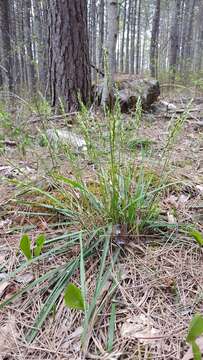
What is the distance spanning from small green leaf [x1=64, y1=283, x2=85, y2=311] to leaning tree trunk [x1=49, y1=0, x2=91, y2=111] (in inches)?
97.5

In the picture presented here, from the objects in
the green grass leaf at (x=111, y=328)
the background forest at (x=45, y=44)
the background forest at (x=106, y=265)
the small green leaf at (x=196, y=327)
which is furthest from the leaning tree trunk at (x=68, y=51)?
the small green leaf at (x=196, y=327)

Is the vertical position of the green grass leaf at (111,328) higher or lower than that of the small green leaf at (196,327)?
lower

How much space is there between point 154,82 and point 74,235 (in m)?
3.30

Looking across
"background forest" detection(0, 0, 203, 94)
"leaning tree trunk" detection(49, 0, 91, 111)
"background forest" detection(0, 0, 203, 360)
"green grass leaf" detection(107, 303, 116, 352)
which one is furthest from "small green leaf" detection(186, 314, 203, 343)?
"leaning tree trunk" detection(49, 0, 91, 111)

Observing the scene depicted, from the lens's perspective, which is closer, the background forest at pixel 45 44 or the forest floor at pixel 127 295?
the forest floor at pixel 127 295

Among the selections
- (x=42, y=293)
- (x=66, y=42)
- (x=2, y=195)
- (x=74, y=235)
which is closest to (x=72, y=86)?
(x=66, y=42)

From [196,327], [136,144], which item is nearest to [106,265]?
[196,327]

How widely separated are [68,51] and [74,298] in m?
2.90

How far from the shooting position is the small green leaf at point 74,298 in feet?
2.34

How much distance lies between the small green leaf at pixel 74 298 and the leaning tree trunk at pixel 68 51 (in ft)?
8.13

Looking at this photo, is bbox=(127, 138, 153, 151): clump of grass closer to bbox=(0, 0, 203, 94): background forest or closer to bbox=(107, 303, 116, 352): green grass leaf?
bbox=(0, 0, 203, 94): background forest

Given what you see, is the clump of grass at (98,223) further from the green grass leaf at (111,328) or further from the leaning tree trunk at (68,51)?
the leaning tree trunk at (68,51)

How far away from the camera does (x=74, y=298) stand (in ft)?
2.39

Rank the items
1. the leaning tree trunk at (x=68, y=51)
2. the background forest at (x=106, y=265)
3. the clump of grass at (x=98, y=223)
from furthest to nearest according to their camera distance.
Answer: the leaning tree trunk at (x=68, y=51), the clump of grass at (x=98, y=223), the background forest at (x=106, y=265)
